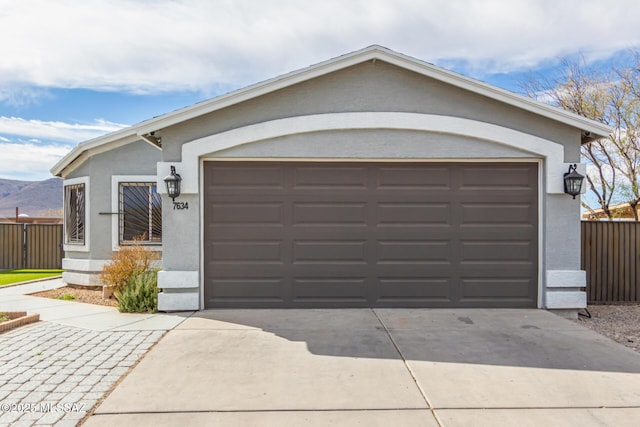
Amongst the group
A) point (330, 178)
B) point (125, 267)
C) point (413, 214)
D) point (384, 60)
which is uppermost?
point (384, 60)

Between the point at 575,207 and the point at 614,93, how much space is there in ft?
32.0

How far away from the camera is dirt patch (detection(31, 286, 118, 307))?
27.2 feet

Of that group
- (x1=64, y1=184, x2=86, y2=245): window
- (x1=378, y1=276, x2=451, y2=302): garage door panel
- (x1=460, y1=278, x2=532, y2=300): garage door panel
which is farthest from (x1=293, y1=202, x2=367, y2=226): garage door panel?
(x1=64, y1=184, x2=86, y2=245): window

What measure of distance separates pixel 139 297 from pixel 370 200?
170 inches

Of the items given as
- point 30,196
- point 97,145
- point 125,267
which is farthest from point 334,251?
point 30,196

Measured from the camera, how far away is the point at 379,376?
4.23m

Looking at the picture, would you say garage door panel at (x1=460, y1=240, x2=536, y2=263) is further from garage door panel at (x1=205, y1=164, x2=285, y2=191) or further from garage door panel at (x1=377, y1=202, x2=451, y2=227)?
garage door panel at (x1=205, y1=164, x2=285, y2=191)

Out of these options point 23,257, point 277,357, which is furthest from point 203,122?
point 23,257

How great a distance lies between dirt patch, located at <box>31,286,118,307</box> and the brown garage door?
270 centimetres

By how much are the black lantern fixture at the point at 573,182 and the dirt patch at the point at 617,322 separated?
6.91 feet

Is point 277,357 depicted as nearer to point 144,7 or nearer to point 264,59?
point 144,7

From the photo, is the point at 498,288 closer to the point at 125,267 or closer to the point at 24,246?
the point at 125,267

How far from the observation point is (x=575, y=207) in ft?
22.9

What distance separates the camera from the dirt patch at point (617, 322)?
231 inches
